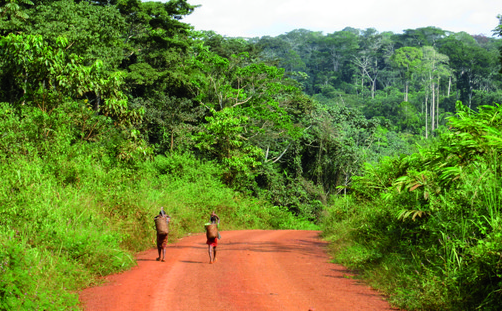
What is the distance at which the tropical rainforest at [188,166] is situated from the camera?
7953mm

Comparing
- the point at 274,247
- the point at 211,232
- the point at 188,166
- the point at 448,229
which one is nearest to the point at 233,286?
the point at 211,232

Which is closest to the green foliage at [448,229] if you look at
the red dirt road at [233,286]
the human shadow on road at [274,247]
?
the red dirt road at [233,286]

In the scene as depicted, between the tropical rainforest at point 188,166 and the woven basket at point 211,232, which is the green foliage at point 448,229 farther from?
the woven basket at point 211,232

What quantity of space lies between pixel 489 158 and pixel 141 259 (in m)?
Answer: 8.86

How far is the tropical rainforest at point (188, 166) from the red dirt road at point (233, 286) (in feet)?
1.86

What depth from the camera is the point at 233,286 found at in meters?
9.46

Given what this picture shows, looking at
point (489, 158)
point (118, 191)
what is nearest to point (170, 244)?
point (118, 191)

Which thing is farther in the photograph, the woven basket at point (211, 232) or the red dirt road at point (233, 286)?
the woven basket at point (211, 232)

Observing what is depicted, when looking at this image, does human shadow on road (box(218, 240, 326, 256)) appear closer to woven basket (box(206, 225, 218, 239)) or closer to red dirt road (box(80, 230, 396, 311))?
red dirt road (box(80, 230, 396, 311))

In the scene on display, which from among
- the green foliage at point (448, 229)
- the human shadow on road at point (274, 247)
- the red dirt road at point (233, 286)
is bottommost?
Result: the human shadow on road at point (274, 247)

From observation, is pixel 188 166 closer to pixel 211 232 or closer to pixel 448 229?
pixel 211 232

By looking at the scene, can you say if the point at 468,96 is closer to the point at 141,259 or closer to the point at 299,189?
the point at 299,189

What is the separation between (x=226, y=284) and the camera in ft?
31.7

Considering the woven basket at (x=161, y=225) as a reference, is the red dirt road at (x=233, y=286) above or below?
below
